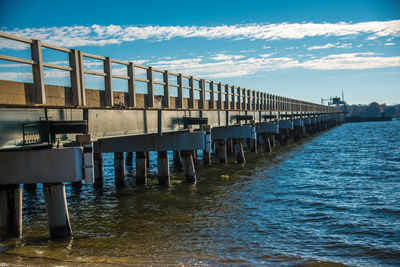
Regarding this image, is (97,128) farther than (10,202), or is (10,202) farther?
(97,128)

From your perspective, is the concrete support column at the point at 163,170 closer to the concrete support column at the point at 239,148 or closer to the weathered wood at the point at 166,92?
the weathered wood at the point at 166,92

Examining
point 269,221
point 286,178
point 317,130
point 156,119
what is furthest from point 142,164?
point 317,130

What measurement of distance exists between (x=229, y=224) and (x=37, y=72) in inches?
270

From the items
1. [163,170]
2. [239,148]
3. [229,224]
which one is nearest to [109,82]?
[229,224]

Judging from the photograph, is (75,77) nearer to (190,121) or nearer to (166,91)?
(166,91)

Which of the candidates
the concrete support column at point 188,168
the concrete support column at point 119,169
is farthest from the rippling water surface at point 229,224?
the concrete support column at point 188,168

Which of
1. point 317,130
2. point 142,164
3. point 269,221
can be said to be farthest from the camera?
point 317,130

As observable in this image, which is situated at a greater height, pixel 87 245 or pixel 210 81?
pixel 210 81

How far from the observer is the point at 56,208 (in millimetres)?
10641

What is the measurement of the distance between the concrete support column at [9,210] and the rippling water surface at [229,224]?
40 centimetres

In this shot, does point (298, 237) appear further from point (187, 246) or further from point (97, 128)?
point (97, 128)

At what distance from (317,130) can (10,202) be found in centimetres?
7863

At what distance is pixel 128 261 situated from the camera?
8844mm

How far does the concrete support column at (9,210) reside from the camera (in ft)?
34.2
